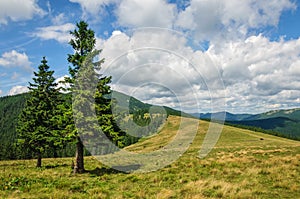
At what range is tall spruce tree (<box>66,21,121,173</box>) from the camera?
23.5 meters

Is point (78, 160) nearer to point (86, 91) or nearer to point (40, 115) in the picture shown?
point (86, 91)

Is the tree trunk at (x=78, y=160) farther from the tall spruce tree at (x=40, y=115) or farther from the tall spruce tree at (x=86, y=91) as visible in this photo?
the tall spruce tree at (x=40, y=115)

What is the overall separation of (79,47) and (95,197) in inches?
687

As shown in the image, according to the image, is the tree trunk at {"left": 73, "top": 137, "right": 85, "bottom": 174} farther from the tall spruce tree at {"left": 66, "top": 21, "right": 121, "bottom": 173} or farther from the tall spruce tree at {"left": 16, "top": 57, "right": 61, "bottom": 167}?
the tall spruce tree at {"left": 16, "top": 57, "right": 61, "bottom": 167}

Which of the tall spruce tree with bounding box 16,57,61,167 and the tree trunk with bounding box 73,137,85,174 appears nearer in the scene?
the tree trunk with bounding box 73,137,85,174

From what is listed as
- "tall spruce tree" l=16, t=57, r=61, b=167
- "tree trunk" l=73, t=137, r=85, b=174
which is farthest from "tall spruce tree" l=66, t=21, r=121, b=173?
"tall spruce tree" l=16, t=57, r=61, b=167

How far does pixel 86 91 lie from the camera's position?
23453 mm

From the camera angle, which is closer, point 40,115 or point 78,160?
point 78,160

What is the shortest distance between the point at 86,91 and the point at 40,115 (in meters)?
14.7

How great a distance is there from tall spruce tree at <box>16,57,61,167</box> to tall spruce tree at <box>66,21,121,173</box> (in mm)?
11197

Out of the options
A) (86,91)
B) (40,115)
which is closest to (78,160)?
(86,91)

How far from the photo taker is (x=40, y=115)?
3434 cm

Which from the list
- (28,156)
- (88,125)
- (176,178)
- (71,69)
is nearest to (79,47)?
(71,69)

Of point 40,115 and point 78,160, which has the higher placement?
point 40,115
